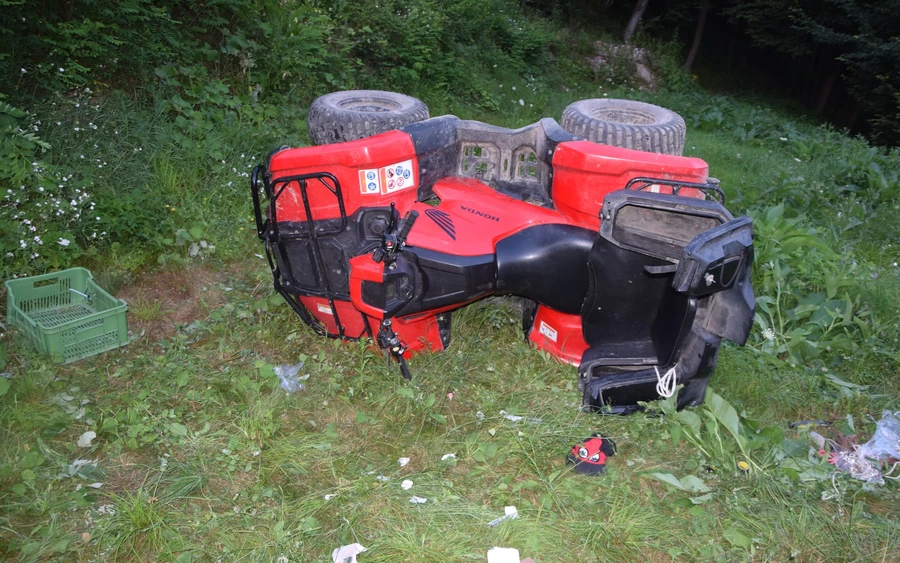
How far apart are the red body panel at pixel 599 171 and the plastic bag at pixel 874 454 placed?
1.48 meters

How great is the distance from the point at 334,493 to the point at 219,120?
388cm

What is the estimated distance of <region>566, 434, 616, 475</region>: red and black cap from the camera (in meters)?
3.09

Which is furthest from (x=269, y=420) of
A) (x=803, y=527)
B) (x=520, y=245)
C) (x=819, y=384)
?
(x=819, y=384)

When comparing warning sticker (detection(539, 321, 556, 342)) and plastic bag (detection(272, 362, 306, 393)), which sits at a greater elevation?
warning sticker (detection(539, 321, 556, 342))

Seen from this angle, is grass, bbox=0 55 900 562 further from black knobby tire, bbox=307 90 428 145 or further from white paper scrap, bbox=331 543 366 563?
black knobby tire, bbox=307 90 428 145

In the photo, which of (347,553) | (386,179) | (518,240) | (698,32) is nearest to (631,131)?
(518,240)

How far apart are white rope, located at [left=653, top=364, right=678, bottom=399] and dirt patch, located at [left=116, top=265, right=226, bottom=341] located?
9.05 ft

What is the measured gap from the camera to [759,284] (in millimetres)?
4461

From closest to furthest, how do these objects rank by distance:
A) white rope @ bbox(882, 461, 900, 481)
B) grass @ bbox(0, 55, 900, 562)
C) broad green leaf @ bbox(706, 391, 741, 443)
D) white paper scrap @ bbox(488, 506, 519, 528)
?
grass @ bbox(0, 55, 900, 562) → white paper scrap @ bbox(488, 506, 519, 528) → white rope @ bbox(882, 461, 900, 481) → broad green leaf @ bbox(706, 391, 741, 443)

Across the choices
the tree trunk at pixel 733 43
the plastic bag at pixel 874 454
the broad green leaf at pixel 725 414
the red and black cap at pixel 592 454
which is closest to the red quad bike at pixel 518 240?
the broad green leaf at pixel 725 414

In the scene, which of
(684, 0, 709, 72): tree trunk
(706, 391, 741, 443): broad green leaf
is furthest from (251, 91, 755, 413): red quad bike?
(684, 0, 709, 72): tree trunk

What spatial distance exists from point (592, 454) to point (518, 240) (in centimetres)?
114

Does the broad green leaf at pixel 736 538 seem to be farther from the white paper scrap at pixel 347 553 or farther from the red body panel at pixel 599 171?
the red body panel at pixel 599 171

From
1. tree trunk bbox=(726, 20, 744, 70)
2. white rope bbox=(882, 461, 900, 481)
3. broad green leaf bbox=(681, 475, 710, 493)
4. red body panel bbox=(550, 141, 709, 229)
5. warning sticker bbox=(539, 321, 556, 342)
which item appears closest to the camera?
broad green leaf bbox=(681, 475, 710, 493)
